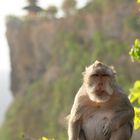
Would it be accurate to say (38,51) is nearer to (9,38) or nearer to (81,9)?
(9,38)

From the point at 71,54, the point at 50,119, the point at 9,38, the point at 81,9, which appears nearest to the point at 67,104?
the point at 50,119

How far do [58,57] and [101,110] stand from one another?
1703 inches

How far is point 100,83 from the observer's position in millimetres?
5602

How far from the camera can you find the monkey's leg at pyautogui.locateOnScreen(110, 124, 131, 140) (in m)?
5.64

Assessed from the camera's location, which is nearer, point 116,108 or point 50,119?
point 116,108

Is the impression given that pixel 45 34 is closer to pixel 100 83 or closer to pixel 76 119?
pixel 76 119

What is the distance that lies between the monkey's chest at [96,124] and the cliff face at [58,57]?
116 ft

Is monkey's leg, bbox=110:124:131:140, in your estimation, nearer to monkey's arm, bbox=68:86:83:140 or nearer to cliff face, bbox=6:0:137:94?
monkey's arm, bbox=68:86:83:140

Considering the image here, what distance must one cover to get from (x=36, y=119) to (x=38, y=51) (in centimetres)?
854

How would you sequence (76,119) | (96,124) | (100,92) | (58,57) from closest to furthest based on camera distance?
1. (100,92)
2. (96,124)
3. (76,119)
4. (58,57)

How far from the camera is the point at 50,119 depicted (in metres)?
45.1

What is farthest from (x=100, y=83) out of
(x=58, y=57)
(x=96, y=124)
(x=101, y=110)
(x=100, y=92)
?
(x=58, y=57)

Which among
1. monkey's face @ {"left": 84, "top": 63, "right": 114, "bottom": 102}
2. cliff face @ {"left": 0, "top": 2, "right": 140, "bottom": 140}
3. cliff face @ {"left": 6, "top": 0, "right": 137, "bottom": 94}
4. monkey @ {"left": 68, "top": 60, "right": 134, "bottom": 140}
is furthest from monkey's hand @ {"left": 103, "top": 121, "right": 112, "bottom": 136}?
cliff face @ {"left": 6, "top": 0, "right": 137, "bottom": 94}

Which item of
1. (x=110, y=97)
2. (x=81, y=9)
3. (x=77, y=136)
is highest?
(x=81, y=9)
